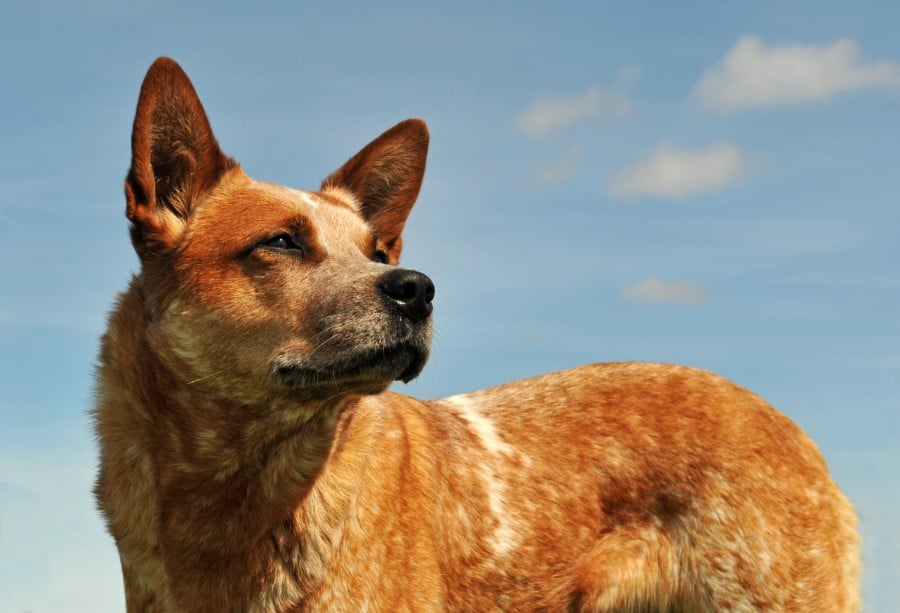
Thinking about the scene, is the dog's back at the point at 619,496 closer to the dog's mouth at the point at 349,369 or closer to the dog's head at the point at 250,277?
the dog's mouth at the point at 349,369

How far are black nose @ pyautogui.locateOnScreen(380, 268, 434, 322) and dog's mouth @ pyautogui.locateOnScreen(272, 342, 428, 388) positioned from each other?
0.54ft

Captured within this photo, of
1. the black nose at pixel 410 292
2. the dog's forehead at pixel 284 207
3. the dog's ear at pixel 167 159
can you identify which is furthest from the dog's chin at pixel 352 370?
the dog's ear at pixel 167 159

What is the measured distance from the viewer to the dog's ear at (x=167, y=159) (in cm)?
542

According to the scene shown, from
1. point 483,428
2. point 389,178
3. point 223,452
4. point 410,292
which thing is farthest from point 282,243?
point 483,428

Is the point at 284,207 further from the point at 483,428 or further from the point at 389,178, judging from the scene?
the point at 483,428

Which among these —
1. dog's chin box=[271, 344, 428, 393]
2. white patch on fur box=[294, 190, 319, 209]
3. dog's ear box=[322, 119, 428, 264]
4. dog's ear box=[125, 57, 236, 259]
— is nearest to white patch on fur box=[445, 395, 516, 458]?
dog's ear box=[322, 119, 428, 264]

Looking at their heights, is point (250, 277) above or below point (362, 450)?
above

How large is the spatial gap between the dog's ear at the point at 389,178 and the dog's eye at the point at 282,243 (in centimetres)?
108

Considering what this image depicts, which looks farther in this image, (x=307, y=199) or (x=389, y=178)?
(x=389, y=178)

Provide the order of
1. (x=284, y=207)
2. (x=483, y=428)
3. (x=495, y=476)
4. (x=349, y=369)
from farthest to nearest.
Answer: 1. (x=483, y=428)
2. (x=495, y=476)
3. (x=284, y=207)
4. (x=349, y=369)

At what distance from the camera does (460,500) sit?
6129 mm

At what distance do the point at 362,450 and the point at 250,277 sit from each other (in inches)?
42.2

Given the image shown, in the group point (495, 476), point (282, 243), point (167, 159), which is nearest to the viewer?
point (282, 243)

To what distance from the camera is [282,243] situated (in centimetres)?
546
